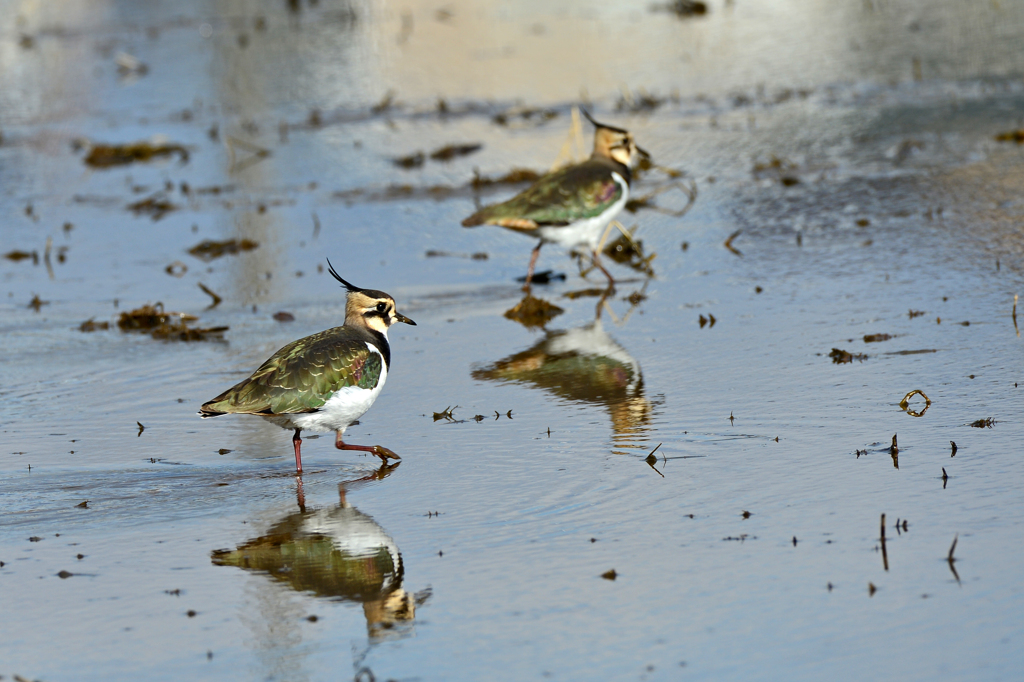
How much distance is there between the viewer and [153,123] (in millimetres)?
21484

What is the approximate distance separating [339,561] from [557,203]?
20.2 feet

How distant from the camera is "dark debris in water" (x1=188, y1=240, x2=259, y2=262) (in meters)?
13.9

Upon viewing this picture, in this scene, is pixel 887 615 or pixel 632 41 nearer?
pixel 887 615

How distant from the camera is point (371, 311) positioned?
838cm

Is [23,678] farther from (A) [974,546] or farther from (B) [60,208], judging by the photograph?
(B) [60,208]

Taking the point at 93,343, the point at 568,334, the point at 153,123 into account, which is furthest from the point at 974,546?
the point at 153,123

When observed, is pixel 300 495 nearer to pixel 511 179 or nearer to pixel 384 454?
pixel 384 454

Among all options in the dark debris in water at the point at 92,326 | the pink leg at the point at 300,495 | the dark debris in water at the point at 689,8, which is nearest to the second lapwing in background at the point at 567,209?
the dark debris in water at the point at 92,326

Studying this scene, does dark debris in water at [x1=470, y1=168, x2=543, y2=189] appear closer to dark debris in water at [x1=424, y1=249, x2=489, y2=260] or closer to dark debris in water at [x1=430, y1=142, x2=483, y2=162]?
dark debris in water at [x1=430, y1=142, x2=483, y2=162]

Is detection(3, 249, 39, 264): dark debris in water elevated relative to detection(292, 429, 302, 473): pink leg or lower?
elevated

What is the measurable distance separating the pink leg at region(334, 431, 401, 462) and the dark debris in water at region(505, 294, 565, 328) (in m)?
3.19

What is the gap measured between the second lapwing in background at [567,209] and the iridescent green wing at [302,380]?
4045 mm

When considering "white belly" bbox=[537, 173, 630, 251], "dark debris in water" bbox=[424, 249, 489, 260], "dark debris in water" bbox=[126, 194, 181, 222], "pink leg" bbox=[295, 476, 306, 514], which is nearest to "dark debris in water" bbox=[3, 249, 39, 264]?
"dark debris in water" bbox=[126, 194, 181, 222]

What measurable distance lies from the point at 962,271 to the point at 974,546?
544 cm
